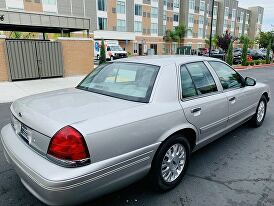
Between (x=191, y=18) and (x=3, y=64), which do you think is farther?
(x=191, y=18)

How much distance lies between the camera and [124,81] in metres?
3.27

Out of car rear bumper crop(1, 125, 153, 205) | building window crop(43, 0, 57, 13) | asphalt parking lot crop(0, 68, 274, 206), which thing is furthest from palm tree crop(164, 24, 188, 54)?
car rear bumper crop(1, 125, 153, 205)

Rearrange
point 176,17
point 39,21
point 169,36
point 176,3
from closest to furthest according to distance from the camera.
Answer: point 39,21, point 169,36, point 176,3, point 176,17

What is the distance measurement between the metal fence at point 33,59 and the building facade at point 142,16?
2018cm

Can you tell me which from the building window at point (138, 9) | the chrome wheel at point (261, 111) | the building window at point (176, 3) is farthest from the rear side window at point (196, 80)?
the building window at point (176, 3)

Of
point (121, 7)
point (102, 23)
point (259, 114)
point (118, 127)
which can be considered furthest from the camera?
point (121, 7)

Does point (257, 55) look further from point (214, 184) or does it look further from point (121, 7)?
point (214, 184)

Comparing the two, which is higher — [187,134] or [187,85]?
[187,85]

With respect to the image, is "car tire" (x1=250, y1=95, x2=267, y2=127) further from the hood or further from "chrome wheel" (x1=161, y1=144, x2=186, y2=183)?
the hood

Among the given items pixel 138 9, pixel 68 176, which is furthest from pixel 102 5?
pixel 68 176

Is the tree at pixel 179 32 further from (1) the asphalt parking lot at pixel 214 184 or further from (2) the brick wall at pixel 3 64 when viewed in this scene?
(1) the asphalt parking lot at pixel 214 184

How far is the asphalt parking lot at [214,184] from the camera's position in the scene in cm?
283

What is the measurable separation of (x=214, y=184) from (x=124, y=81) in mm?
1794

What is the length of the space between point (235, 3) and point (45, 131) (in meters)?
77.1
